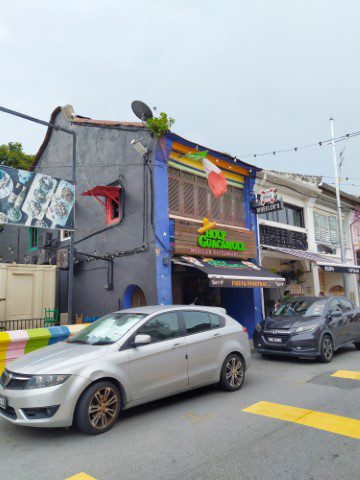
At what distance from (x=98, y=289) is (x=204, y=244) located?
400 centimetres

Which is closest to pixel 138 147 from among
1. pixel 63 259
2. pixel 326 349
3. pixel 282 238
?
pixel 63 259

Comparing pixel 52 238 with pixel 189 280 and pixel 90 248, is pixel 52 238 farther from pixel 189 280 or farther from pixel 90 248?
pixel 189 280

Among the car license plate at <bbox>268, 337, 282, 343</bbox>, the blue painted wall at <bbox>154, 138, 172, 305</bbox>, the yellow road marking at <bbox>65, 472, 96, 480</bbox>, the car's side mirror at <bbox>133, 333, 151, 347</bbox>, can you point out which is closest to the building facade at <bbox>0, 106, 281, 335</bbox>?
the blue painted wall at <bbox>154, 138, 172, 305</bbox>

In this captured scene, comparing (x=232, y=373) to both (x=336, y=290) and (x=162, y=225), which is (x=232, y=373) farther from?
(x=336, y=290)

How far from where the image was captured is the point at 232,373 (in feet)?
22.1

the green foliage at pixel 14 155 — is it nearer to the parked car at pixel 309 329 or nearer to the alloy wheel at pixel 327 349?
the parked car at pixel 309 329

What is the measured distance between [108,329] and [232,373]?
93.3 inches

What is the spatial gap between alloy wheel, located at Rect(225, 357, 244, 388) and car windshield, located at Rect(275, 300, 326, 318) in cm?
342

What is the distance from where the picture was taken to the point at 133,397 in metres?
5.28

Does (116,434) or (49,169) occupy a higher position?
(49,169)

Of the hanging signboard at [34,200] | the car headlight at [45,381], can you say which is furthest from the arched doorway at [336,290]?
the car headlight at [45,381]

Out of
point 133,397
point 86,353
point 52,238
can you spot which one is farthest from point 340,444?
point 52,238

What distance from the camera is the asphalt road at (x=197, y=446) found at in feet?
12.4

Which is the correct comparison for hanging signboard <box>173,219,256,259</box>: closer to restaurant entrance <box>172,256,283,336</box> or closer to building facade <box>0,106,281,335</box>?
building facade <box>0,106,281,335</box>
